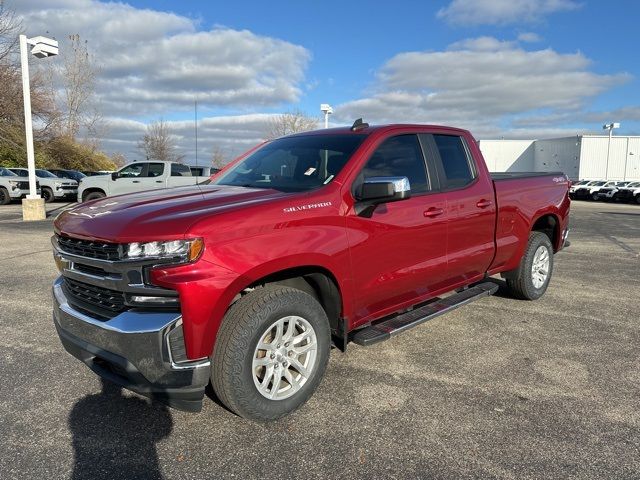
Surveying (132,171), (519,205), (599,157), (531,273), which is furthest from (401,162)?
(599,157)

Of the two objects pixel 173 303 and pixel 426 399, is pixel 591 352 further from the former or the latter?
pixel 173 303

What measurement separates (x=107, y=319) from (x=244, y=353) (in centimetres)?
81

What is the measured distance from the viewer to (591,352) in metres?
4.27

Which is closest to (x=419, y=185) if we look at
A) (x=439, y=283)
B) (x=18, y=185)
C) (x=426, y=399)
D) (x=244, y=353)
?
(x=439, y=283)

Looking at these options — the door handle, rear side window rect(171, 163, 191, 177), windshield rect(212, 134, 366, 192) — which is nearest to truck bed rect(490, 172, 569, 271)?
the door handle

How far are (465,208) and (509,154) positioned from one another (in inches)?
2673

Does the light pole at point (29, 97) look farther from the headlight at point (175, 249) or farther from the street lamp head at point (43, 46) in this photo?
the headlight at point (175, 249)

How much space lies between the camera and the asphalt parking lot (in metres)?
2.65

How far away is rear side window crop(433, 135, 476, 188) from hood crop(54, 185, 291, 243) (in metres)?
1.78

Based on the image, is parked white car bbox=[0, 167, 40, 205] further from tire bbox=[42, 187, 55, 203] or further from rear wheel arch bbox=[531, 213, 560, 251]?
rear wheel arch bbox=[531, 213, 560, 251]

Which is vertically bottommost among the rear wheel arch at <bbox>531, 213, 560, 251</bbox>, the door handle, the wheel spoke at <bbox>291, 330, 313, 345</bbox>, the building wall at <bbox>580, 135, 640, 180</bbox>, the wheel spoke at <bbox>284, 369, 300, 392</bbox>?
the wheel spoke at <bbox>284, 369, 300, 392</bbox>

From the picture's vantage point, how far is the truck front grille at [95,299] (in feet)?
9.19

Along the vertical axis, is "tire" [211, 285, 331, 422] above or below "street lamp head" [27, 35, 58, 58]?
below

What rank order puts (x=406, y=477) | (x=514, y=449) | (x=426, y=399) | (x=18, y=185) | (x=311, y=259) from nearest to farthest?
(x=406, y=477) → (x=514, y=449) → (x=311, y=259) → (x=426, y=399) → (x=18, y=185)
